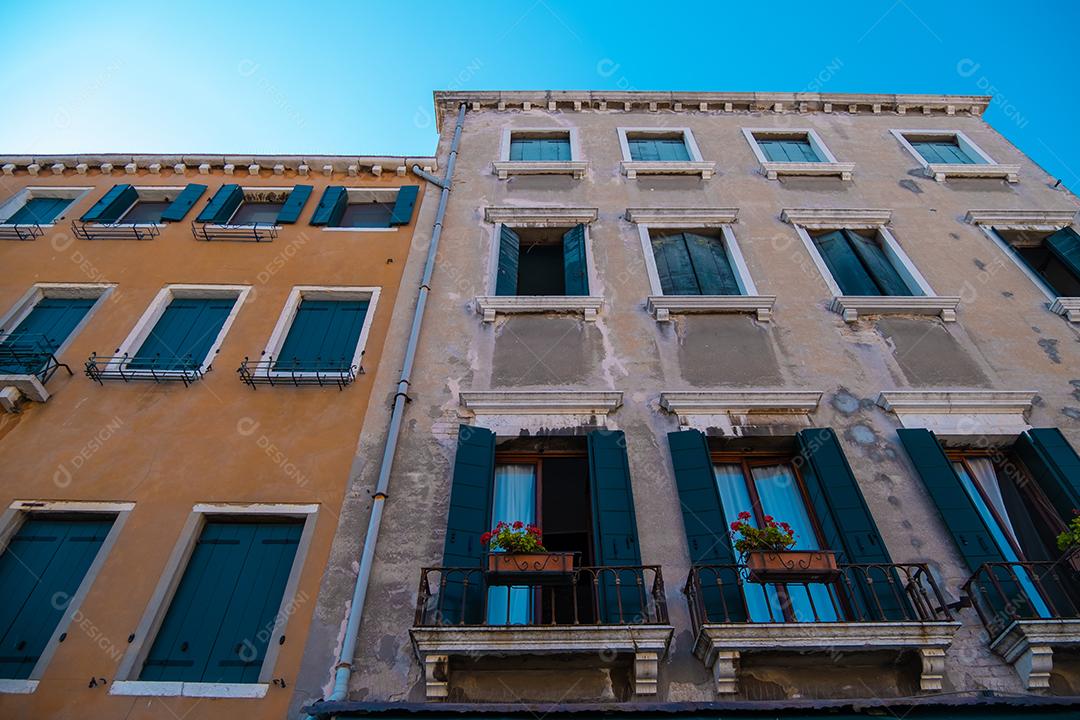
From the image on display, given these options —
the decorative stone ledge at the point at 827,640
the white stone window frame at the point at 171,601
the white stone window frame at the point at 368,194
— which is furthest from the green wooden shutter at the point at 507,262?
the decorative stone ledge at the point at 827,640

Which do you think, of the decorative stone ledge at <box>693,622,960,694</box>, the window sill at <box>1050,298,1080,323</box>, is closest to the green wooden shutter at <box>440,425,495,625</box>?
the decorative stone ledge at <box>693,622,960,694</box>

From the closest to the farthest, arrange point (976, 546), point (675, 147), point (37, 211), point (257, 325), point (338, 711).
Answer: point (338, 711) → point (976, 546) → point (257, 325) → point (37, 211) → point (675, 147)

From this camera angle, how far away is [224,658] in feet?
23.4

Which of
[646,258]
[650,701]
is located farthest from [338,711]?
[646,258]

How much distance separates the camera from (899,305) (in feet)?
35.7

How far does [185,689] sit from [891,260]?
12.0m

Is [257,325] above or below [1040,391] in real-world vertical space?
above

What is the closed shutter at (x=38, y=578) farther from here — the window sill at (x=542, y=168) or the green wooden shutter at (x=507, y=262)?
the window sill at (x=542, y=168)

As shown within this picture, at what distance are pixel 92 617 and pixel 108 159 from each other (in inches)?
427

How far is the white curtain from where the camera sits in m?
7.68

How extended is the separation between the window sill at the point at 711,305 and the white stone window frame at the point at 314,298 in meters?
4.39

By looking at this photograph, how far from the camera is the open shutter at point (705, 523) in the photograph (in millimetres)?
7188

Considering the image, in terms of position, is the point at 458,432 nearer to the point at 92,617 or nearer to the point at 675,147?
the point at 92,617

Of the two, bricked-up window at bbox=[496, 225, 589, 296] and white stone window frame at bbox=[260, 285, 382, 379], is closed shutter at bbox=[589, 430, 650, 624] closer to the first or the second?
bricked-up window at bbox=[496, 225, 589, 296]
